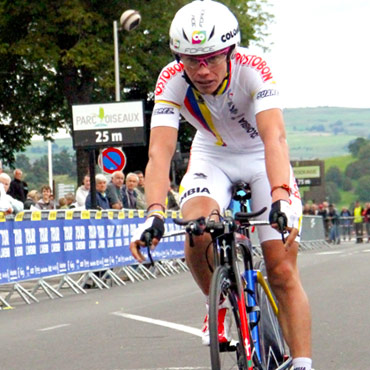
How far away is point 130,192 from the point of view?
23.7 m

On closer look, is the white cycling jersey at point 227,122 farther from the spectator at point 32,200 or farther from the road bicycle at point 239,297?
the spectator at point 32,200

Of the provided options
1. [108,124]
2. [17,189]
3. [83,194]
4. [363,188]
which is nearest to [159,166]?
[83,194]

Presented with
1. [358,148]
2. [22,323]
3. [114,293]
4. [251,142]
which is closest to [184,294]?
[114,293]

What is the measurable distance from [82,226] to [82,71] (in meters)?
26.1

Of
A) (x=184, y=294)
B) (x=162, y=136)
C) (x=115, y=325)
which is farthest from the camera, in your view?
(x=184, y=294)

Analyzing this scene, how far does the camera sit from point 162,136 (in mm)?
6379

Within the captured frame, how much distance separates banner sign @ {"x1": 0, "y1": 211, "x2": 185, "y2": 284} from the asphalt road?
548 millimetres

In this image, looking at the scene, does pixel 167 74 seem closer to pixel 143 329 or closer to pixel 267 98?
pixel 267 98

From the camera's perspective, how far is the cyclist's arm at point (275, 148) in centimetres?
598

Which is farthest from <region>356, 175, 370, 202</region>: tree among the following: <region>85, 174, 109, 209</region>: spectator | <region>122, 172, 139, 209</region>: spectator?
<region>85, 174, 109, 209</region>: spectator

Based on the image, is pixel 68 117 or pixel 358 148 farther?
pixel 358 148

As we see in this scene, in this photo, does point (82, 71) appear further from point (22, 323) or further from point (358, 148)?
point (358, 148)

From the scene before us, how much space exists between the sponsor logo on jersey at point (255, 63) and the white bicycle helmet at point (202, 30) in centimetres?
39

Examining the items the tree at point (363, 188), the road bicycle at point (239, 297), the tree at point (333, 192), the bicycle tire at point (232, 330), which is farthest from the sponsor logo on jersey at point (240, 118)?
the tree at point (363, 188)
